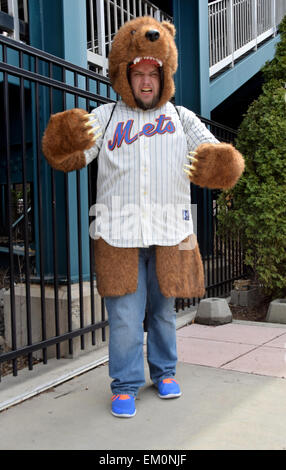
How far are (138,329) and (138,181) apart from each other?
82cm

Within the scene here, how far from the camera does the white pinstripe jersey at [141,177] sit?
2.60m

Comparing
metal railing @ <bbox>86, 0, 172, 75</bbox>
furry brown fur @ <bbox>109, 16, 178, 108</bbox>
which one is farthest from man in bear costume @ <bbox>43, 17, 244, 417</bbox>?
metal railing @ <bbox>86, 0, 172, 75</bbox>

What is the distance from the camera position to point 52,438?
2.28m

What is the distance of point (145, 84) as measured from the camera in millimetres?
2602

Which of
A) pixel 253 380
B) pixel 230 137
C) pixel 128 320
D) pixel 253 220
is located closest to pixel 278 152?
pixel 253 220

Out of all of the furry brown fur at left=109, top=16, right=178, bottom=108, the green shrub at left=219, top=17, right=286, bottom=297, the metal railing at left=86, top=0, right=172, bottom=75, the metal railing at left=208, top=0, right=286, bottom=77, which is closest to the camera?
the furry brown fur at left=109, top=16, right=178, bottom=108

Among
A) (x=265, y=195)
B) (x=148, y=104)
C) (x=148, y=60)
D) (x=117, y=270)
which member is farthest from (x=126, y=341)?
(x=265, y=195)

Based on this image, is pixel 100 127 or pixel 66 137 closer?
pixel 66 137

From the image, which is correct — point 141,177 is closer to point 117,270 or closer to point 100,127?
point 100,127

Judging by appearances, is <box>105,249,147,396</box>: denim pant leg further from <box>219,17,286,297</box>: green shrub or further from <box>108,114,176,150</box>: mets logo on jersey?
<box>219,17,286,297</box>: green shrub

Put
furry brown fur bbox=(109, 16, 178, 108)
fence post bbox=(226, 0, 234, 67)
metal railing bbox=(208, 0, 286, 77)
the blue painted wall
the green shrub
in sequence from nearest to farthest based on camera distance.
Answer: furry brown fur bbox=(109, 16, 178, 108)
the green shrub
the blue painted wall
metal railing bbox=(208, 0, 286, 77)
fence post bbox=(226, 0, 234, 67)

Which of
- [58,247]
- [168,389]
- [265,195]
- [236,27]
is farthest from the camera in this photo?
[236,27]

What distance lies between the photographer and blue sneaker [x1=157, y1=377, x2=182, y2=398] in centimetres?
275

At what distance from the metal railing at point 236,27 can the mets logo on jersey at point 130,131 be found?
5.09m
